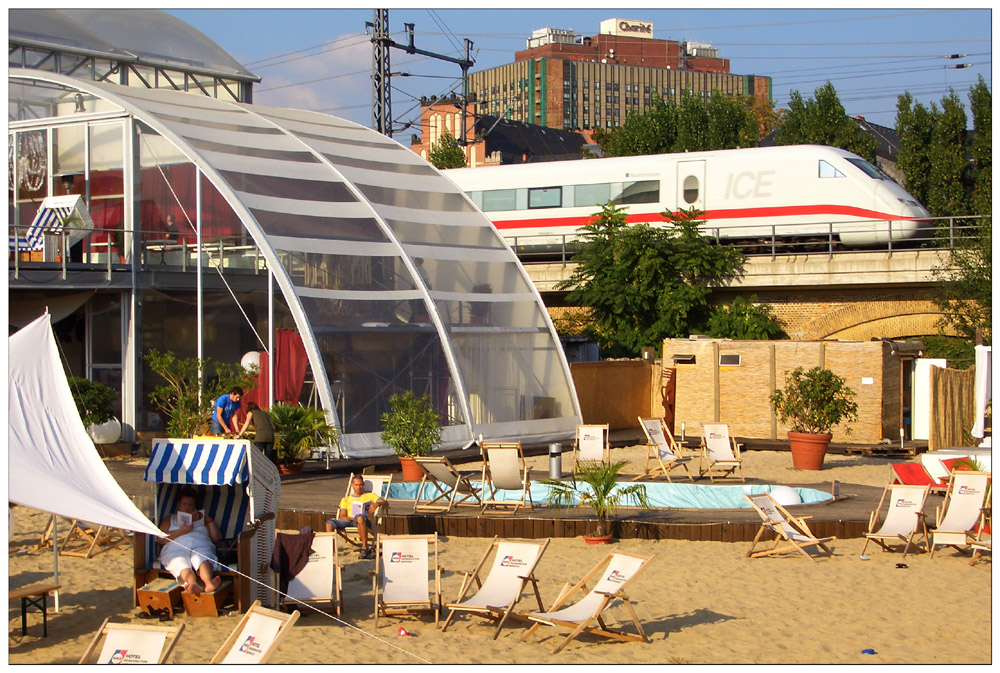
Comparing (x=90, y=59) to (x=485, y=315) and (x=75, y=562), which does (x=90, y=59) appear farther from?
(x=75, y=562)

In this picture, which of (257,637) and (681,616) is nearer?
(257,637)

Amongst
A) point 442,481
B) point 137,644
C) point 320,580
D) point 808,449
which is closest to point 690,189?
point 808,449

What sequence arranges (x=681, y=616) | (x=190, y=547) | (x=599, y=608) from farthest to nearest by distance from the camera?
(x=190, y=547) < (x=681, y=616) < (x=599, y=608)

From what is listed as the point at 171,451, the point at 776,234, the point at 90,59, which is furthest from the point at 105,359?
the point at 776,234

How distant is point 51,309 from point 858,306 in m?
16.2

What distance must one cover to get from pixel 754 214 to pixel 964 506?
1540 cm

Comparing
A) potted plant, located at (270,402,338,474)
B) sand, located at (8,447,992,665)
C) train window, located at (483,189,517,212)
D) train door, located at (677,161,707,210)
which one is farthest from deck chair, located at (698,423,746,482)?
train window, located at (483,189,517,212)

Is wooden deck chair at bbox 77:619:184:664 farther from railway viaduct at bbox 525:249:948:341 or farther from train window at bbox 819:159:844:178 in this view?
train window at bbox 819:159:844:178

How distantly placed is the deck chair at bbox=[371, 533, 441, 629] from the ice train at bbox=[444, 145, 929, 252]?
58.6ft

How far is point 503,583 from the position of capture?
8.36 meters

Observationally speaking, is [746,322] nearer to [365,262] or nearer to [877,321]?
[877,321]

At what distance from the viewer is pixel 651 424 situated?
1566 centimetres

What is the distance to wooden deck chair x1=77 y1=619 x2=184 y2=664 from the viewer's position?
612 cm

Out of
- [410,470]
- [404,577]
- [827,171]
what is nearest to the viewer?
[404,577]
